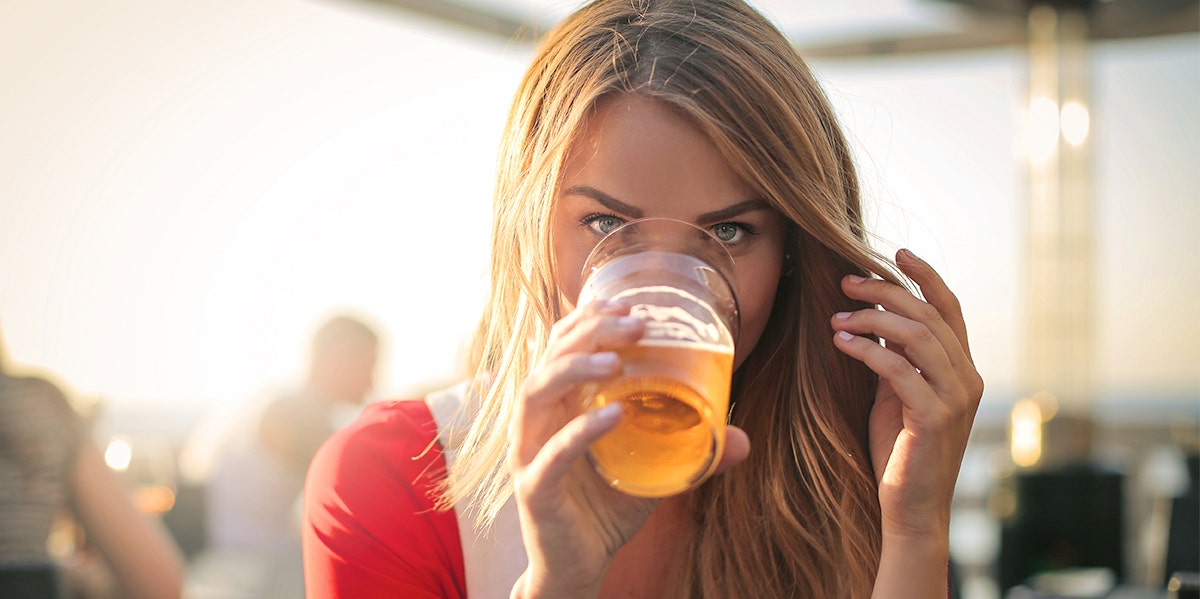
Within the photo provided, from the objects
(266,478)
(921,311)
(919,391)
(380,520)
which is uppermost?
(921,311)

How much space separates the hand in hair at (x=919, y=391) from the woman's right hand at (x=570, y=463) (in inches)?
11.6

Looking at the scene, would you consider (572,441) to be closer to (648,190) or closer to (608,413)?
(608,413)

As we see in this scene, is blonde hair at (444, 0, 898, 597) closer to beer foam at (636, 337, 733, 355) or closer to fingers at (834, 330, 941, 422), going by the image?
fingers at (834, 330, 941, 422)

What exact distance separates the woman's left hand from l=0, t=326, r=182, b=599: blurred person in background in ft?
6.05

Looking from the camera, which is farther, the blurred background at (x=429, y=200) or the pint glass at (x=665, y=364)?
the blurred background at (x=429, y=200)

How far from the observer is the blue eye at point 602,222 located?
3.75 ft

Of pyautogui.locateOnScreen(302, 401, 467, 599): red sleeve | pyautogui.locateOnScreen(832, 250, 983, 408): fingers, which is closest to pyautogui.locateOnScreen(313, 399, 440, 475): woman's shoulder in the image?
pyautogui.locateOnScreen(302, 401, 467, 599): red sleeve

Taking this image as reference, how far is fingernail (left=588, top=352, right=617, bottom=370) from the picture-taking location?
33.3 inches

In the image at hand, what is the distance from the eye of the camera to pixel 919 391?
3.71 feet

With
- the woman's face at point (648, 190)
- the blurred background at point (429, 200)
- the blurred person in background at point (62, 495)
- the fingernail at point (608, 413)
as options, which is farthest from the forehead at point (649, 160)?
the blurred person in background at point (62, 495)

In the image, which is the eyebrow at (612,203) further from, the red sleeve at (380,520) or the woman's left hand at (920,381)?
the red sleeve at (380,520)

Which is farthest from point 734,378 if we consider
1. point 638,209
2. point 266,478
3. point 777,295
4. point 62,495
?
point 266,478

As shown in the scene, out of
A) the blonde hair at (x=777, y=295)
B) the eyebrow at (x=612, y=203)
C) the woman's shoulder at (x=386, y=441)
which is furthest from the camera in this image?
the woman's shoulder at (x=386, y=441)

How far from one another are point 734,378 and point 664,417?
0.53 meters
